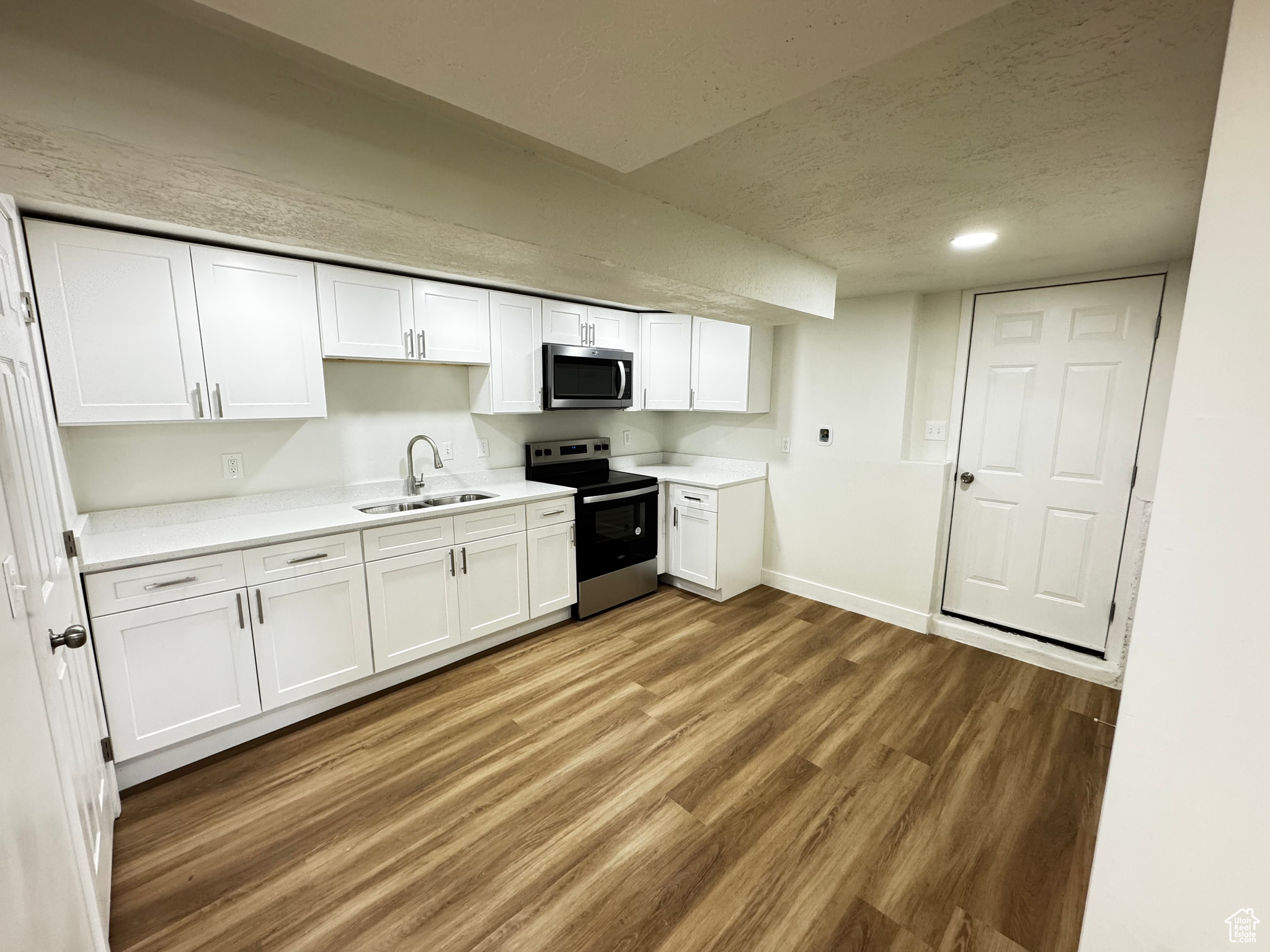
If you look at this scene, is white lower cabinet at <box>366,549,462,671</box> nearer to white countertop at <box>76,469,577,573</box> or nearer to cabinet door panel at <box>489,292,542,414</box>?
white countertop at <box>76,469,577,573</box>

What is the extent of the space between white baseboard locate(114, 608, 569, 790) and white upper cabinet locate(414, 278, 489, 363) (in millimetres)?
1645

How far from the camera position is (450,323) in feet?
9.40

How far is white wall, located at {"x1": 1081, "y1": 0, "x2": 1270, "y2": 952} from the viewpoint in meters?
0.44

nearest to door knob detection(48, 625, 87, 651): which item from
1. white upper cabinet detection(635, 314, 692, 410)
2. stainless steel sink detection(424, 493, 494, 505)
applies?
stainless steel sink detection(424, 493, 494, 505)

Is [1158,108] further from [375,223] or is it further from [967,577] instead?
[967,577]

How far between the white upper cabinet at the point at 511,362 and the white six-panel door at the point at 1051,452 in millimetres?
2667

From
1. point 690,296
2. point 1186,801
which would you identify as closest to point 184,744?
point 690,296

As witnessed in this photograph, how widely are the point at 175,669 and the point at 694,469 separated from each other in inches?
132

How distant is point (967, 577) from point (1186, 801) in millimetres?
3077

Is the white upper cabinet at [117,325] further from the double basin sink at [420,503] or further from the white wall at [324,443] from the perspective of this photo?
the double basin sink at [420,503]

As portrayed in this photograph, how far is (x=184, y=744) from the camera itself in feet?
6.76

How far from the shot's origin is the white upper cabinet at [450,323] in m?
2.75
